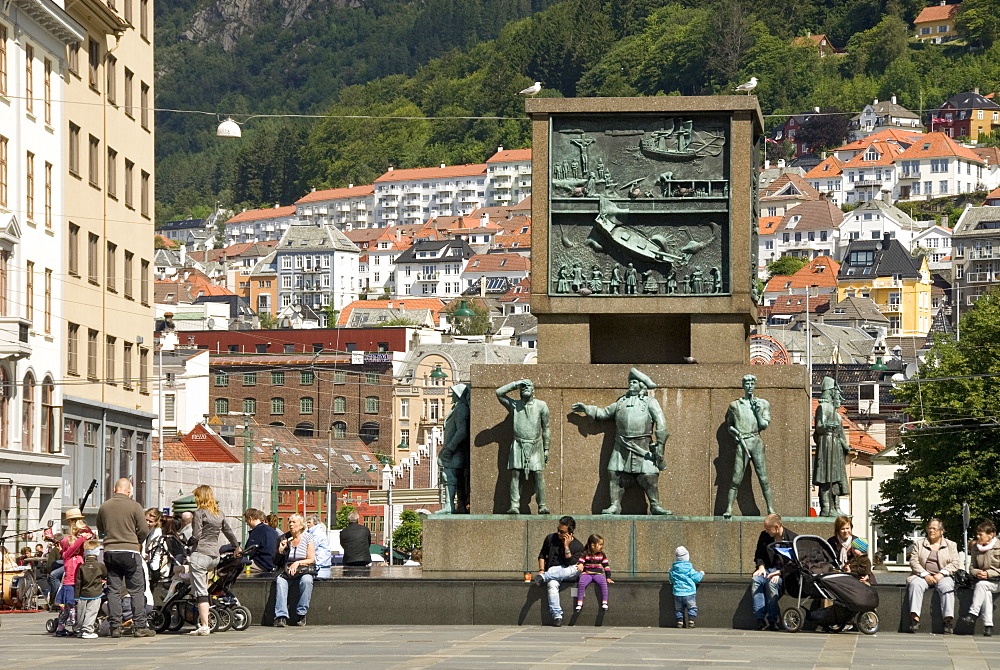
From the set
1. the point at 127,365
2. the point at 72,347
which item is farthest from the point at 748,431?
the point at 127,365

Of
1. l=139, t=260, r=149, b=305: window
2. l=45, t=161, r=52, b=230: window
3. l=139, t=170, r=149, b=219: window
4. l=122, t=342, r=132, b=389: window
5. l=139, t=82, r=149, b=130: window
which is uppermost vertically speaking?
l=139, t=82, r=149, b=130: window

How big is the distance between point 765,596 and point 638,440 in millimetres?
3087

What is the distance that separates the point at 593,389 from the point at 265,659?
798cm

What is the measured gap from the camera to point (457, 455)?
1081 inches

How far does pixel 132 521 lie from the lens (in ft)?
77.9

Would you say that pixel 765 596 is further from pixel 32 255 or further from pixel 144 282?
pixel 144 282

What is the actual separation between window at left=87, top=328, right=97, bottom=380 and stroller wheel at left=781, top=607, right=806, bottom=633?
3649cm

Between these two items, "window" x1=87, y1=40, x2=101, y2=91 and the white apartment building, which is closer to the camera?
the white apartment building

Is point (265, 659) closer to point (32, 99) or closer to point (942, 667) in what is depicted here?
point (942, 667)

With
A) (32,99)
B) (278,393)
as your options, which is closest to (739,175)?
(32,99)

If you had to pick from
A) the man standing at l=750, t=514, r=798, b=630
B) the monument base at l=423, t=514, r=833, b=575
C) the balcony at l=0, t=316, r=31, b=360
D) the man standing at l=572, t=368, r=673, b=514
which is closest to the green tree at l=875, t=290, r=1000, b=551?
the balcony at l=0, t=316, r=31, b=360

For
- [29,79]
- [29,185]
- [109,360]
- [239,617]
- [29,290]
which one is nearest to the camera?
[239,617]

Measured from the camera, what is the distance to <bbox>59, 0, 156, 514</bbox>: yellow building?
2203 inches

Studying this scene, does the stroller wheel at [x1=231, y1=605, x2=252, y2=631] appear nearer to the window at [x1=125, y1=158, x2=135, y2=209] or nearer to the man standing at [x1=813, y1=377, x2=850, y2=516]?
the man standing at [x1=813, y1=377, x2=850, y2=516]
